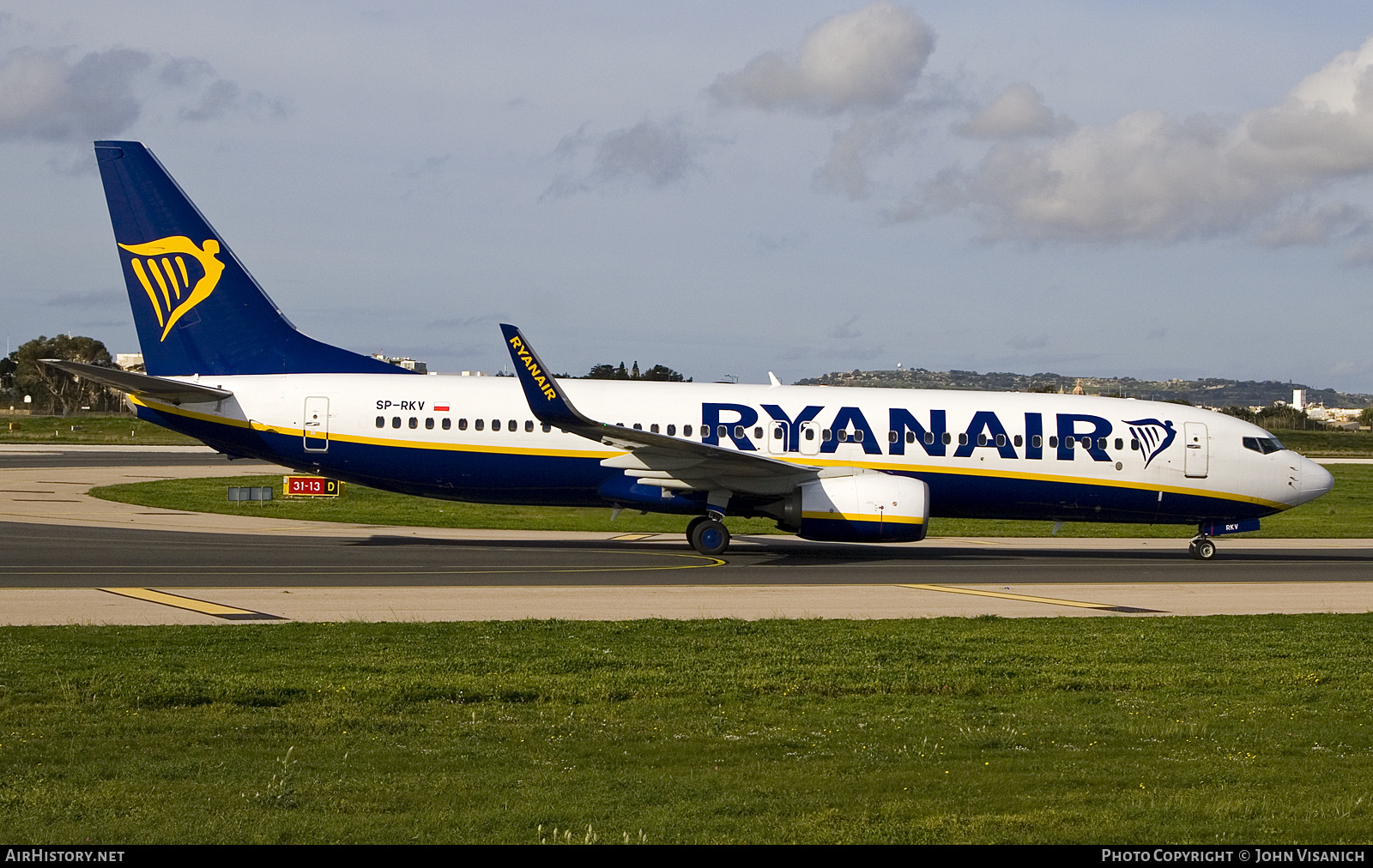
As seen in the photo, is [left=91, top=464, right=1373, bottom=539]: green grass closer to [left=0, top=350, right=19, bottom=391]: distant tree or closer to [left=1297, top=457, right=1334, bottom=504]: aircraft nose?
[left=1297, top=457, right=1334, bottom=504]: aircraft nose

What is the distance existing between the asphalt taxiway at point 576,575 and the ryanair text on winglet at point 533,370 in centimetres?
336

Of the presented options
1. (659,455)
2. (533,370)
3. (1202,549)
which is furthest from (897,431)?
(533,370)

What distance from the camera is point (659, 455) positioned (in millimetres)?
25609

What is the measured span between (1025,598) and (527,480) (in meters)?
11.0

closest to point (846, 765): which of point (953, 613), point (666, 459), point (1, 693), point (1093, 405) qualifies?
point (1, 693)

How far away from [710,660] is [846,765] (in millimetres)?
4593

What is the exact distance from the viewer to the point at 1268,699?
38.7 ft

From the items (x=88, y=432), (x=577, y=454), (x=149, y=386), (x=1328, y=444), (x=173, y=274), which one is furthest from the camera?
(x=1328, y=444)

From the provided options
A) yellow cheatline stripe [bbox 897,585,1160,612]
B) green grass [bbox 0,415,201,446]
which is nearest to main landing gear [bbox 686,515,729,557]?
yellow cheatline stripe [bbox 897,585,1160,612]

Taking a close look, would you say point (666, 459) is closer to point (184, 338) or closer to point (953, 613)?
point (953, 613)

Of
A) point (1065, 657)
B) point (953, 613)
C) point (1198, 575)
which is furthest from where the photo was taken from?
point (1198, 575)

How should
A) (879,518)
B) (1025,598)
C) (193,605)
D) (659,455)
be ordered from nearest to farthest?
1. (193,605)
2. (1025,598)
3. (879,518)
4. (659,455)

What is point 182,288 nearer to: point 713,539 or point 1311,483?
point 713,539

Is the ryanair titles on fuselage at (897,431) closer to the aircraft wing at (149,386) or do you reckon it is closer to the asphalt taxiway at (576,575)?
the asphalt taxiway at (576,575)
